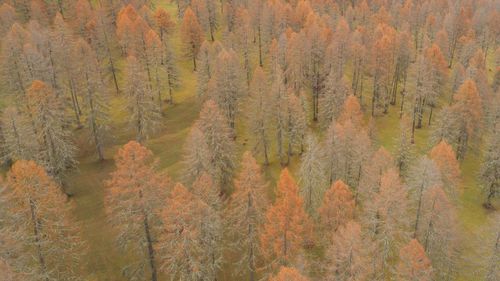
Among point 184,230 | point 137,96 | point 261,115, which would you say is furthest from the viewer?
point 261,115

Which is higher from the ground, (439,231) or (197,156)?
(197,156)

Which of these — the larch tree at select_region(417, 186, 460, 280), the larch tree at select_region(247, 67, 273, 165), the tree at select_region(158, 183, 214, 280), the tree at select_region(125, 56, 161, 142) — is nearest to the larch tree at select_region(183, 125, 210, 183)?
the tree at select_region(158, 183, 214, 280)

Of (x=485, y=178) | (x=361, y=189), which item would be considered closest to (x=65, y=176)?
(x=361, y=189)

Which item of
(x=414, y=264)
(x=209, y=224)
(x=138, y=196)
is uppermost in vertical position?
(x=138, y=196)

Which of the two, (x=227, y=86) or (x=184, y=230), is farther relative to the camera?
(x=227, y=86)

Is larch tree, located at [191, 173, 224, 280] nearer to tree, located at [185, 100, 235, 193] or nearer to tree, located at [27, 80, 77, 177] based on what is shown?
tree, located at [185, 100, 235, 193]

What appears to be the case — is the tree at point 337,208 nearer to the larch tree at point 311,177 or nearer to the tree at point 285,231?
the tree at point 285,231

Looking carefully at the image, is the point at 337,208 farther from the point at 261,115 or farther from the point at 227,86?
the point at 227,86

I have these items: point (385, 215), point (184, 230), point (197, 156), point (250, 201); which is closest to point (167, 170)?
point (197, 156)
